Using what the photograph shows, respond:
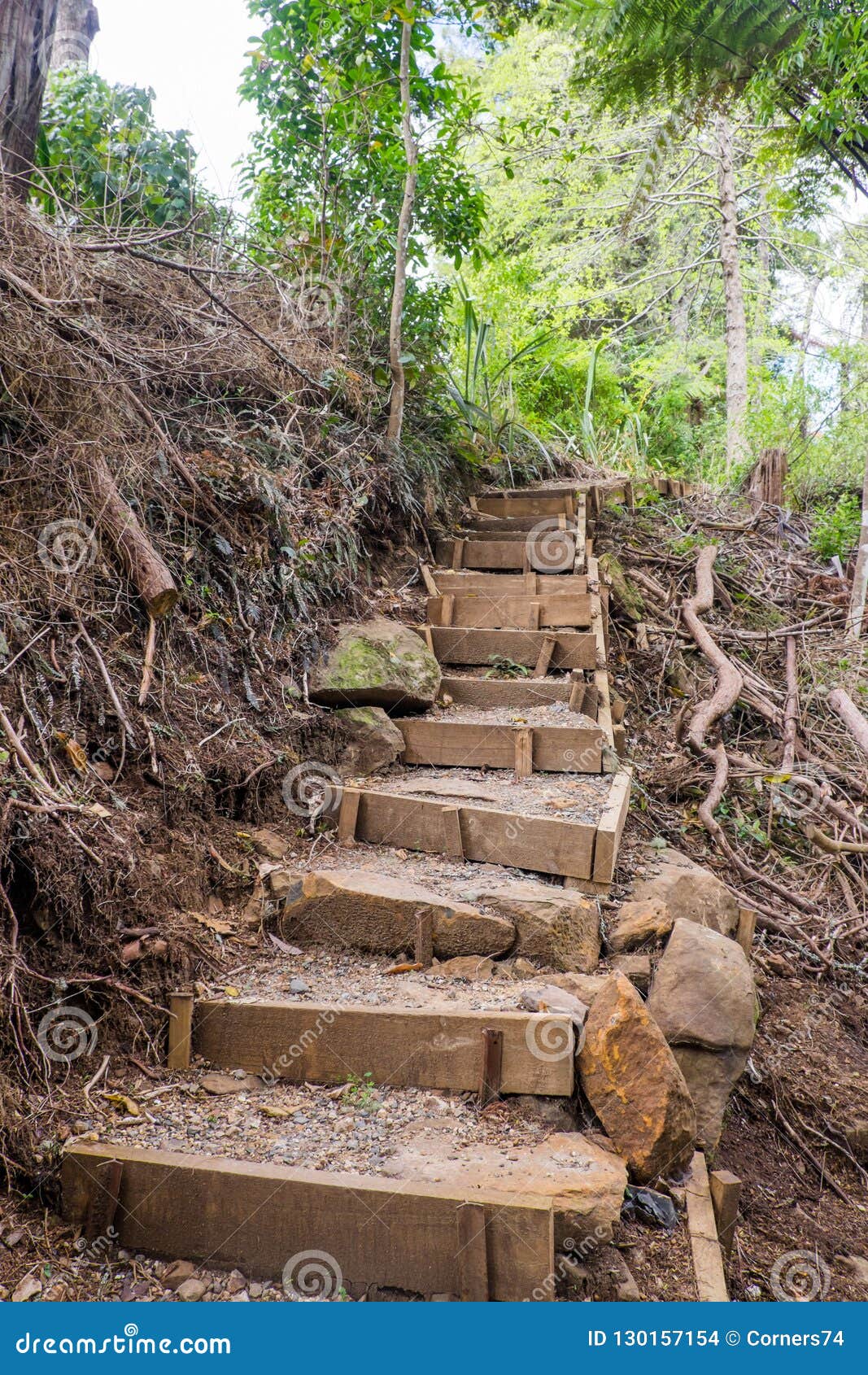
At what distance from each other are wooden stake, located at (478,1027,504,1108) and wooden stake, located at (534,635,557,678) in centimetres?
315

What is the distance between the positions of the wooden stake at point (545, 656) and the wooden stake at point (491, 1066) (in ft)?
10.3

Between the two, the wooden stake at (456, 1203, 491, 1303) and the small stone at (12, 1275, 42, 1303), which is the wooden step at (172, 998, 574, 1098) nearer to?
the wooden stake at (456, 1203, 491, 1303)

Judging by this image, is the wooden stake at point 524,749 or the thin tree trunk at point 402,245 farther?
the thin tree trunk at point 402,245

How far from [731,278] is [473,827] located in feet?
39.1

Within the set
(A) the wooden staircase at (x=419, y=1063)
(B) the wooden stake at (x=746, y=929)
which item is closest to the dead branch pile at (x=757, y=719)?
(B) the wooden stake at (x=746, y=929)

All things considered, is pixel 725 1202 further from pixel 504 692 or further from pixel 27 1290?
pixel 504 692

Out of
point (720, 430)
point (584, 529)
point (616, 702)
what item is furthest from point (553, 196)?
point (616, 702)

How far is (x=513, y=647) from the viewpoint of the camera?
5773mm

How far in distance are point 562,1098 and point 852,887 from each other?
118 inches

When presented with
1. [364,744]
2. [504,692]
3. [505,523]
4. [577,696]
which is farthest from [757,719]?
[364,744]

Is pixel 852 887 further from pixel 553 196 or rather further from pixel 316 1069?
pixel 553 196

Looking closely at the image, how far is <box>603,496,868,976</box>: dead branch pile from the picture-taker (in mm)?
4863

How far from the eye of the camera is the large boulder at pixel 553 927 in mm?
3266

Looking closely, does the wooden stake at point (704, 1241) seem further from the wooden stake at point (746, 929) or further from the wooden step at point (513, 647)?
the wooden step at point (513, 647)
